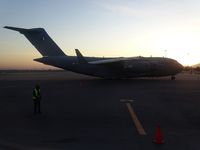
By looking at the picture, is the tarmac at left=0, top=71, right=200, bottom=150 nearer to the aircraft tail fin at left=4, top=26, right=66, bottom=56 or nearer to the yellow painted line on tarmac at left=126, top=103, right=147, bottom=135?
the yellow painted line on tarmac at left=126, top=103, right=147, bottom=135

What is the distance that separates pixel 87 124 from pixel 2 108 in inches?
276

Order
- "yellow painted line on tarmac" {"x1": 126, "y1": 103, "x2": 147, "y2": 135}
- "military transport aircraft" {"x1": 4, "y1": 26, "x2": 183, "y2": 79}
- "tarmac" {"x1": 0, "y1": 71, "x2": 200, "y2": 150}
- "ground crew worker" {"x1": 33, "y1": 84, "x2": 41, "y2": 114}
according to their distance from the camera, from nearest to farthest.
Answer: "tarmac" {"x1": 0, "y1": 71, "x2": 200, "y2": 150} → "yellow painted line on tarmac" {"x1": 126, "y1": 103, "x2": 147, "y2": 135} → "ground crew worker" {"x1": 33, "y1": 84, "x2": 41, "y2": 114} → "military transport aircraft" {"x1": 4, "y1": 26, "x2": 183, "y2": 79}

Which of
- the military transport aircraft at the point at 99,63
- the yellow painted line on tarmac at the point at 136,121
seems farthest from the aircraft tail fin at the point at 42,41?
the yellow painted line on tarmac at the point at 136,121

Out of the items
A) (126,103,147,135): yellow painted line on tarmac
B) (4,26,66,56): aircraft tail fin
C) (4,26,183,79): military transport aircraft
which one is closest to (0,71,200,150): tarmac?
(126,103,147,135): yellow painted line on tarmac

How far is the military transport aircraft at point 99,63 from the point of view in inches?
1694

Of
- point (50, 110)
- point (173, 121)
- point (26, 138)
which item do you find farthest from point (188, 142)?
point (50, 110)

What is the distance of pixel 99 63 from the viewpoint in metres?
41.5

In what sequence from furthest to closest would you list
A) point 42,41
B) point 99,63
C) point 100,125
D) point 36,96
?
point 42,41 → point 99,63 → point 36,96 → point 100,125

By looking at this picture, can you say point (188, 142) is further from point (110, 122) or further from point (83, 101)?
point (83, 101)

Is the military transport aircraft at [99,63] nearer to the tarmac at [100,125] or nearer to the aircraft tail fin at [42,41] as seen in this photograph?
the aircraft tail fin at [42,41]

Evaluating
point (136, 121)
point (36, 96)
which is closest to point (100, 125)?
point (136, 121)

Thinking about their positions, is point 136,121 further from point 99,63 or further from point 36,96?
point 99,63

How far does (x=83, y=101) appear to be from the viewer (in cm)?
2191

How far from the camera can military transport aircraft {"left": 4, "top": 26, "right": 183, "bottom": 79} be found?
43.0 metres
